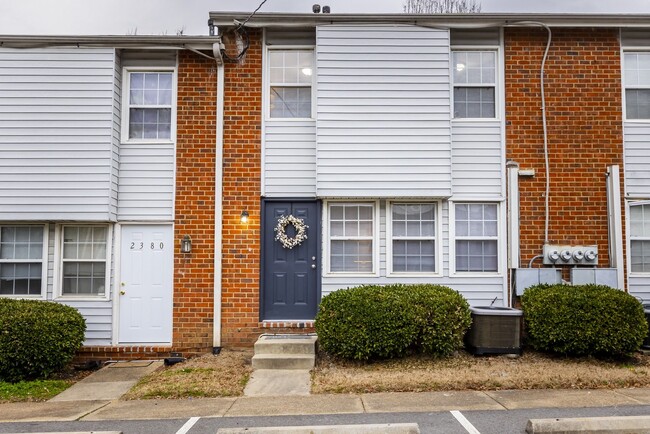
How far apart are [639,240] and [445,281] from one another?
3.49 metres

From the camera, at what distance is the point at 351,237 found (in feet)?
29.5

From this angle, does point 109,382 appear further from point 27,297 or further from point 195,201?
point 195,201

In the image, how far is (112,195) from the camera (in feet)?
28.5

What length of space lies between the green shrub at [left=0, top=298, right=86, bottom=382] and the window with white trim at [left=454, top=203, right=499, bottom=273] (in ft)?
21.0

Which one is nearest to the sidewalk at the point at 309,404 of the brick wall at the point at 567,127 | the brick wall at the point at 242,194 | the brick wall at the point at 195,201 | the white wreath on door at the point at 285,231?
the brick wall at the point at 195,201

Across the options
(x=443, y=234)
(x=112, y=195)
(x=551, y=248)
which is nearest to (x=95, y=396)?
(x=112, y=195)

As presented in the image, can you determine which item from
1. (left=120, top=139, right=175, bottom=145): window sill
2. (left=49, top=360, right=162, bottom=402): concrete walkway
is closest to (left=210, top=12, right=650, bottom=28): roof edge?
(left=120, top=139, right=175, bottom=145): window sill

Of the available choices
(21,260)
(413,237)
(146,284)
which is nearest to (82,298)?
(146,284)

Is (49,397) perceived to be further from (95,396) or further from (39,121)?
(39,121)

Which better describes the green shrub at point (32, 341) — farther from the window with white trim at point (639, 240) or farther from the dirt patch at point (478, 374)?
the window with white trim at point (639, 240)

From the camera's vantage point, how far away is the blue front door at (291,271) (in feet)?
29.1

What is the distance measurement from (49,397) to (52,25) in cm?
3241

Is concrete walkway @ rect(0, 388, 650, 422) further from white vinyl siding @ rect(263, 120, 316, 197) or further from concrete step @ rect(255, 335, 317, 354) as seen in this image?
white vinyl siding @ rect(263, 120, 316, 197)

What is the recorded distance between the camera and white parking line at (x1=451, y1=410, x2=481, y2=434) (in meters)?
5.07
